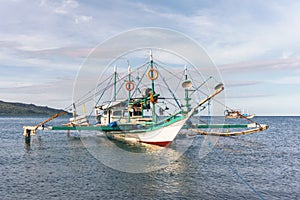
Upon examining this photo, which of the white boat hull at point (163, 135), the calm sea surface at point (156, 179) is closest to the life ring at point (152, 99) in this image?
the white boat hull at point (163, 135)

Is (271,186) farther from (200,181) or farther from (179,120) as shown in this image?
(179,120)

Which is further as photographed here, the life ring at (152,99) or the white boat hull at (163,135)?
the life ring at (152,99)

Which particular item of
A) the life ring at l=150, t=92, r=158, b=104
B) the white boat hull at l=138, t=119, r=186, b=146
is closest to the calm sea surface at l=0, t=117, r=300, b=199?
the white boat hull at l=138, t=119, r=186, b=146

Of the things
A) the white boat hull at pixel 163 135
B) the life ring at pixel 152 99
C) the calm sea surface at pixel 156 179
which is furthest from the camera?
the life ring at pixel 152 99

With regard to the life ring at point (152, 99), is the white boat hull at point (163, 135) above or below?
below

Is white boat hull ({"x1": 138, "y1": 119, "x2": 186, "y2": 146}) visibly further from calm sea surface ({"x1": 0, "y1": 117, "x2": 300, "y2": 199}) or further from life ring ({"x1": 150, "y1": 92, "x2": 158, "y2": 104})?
calm sea surface ({"x1": 0, "y1": 117, "x2": 300, "y2": 199})

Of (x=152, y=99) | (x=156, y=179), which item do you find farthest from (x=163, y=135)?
(x=156, y=179)

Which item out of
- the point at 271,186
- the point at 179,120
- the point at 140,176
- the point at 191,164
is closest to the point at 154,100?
the point at 179,120

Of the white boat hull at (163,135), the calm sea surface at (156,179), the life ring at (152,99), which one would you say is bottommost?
the calm sea surface at (156,179)

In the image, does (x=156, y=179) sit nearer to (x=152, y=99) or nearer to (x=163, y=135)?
(x=163, y=135)

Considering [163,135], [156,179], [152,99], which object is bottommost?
[156,179]

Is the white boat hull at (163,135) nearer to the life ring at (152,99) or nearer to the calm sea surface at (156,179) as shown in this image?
the life ring at (152,99)

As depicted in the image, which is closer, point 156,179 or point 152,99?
point 156,179

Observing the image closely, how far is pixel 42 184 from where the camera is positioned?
1144 inches
